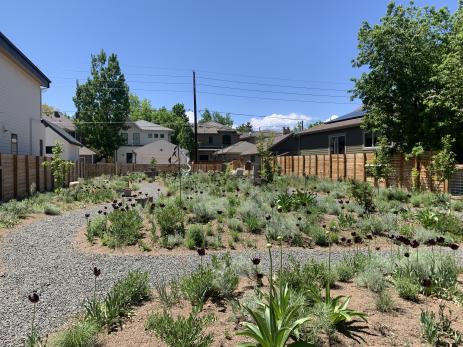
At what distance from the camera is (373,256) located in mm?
6172

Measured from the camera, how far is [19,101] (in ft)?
71.3

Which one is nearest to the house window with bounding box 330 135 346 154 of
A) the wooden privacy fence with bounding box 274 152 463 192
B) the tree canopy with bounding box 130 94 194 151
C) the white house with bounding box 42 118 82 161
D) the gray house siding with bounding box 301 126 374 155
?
the gray house siding with bounding box 301 126 374 155

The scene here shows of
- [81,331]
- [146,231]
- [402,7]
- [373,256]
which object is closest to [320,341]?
[81,331]

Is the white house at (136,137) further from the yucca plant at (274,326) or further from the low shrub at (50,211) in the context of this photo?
the yucca plant at (274,326)

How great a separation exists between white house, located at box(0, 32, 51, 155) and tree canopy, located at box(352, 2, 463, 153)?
745 inches

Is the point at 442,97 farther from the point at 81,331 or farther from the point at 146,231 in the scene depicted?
the point at 81,331

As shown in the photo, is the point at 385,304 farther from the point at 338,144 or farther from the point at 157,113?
the point at 157,113

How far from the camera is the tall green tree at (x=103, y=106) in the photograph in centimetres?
5481

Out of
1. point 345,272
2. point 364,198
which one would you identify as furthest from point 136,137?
point 345,272

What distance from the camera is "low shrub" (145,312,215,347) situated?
11.2ft

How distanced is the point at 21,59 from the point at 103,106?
116ft

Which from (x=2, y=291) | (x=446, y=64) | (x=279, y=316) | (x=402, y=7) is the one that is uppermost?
(x=402, y=7)

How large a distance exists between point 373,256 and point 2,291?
535 centimetres

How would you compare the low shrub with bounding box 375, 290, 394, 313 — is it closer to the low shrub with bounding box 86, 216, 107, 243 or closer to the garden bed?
the garden bed
